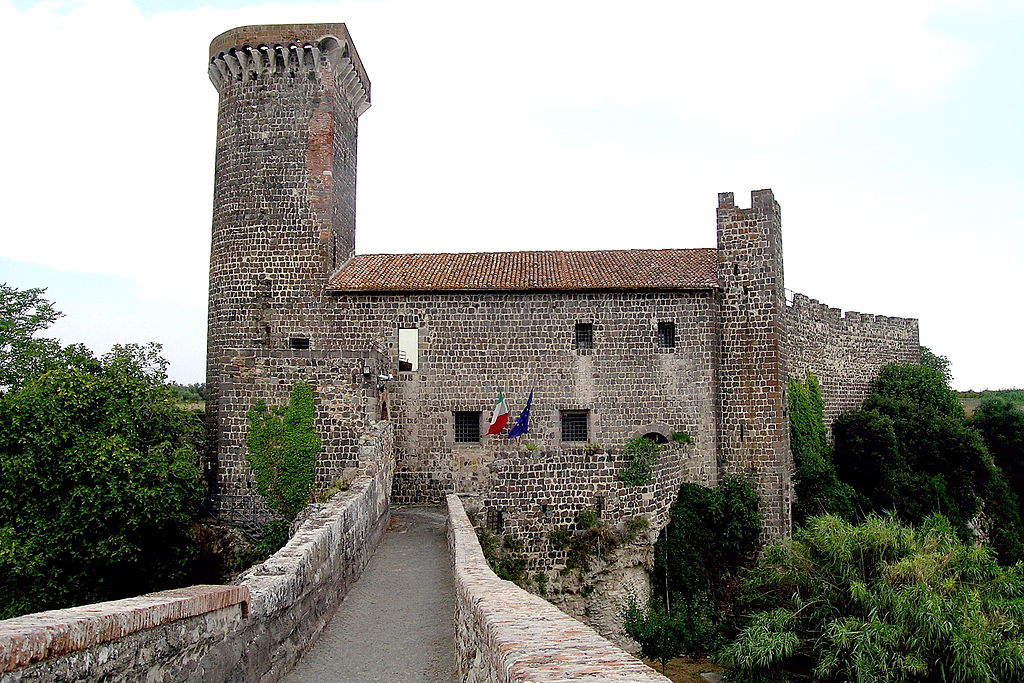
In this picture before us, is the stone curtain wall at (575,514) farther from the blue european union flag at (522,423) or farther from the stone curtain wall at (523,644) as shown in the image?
the stone curtain wall at (523,644)

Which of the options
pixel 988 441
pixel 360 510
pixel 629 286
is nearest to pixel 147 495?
pixel 360 510

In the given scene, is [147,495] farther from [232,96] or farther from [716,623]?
[716,623]

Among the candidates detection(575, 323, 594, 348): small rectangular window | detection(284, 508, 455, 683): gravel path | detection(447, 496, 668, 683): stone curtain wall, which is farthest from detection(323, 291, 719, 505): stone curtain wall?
detection(447, 496, 668, 683): stone curtain wall

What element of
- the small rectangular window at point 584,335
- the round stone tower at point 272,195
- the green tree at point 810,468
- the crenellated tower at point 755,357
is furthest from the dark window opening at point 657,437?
the round stone tower at point 272,195

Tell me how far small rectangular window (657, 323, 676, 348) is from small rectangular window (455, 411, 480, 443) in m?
5.85

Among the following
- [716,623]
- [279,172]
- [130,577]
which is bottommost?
[716,623]

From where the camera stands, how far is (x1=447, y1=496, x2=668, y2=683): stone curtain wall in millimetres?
4113

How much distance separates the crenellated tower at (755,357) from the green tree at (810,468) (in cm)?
67

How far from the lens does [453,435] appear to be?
72.7 feet

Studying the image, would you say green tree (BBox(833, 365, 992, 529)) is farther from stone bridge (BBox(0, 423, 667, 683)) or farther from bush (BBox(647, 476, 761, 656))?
stone bridge (BBox(0, 423, 667, 683))

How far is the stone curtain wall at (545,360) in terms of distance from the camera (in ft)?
72.8

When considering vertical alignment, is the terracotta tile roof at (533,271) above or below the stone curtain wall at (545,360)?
above

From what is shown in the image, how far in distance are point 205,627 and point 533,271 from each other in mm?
17805

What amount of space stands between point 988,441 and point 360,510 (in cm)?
2316
